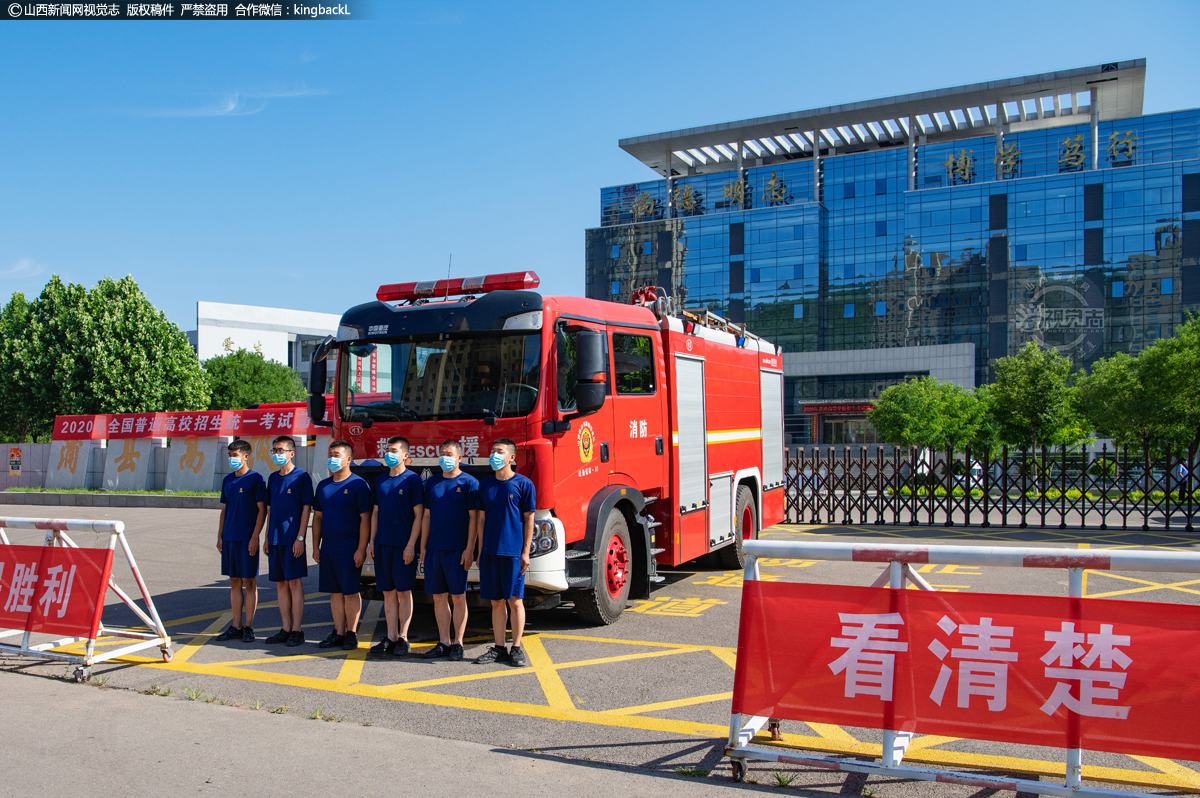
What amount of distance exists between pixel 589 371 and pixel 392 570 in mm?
2250

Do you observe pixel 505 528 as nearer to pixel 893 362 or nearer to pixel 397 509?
pixel 397 509

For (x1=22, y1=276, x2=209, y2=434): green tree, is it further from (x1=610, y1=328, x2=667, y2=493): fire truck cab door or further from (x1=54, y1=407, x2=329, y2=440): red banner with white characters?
(x1=610, y1=328, x2=667, y2=493): fire truck cab door

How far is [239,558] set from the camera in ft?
23.5

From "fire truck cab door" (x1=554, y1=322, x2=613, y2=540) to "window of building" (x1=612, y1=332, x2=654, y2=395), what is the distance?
600 mm

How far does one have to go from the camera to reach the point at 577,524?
7336 millimetres

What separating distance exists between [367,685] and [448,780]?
79.9 inches

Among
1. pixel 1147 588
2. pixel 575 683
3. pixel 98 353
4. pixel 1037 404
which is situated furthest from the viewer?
pixel 1037 404

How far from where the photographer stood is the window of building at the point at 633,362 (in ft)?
26.5

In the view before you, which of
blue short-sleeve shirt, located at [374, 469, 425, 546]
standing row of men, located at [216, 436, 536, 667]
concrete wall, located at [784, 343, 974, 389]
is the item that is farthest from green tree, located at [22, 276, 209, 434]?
concrete wall, located at [784, 343, 974, 389]

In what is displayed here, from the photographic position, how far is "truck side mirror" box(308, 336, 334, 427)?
788 centimetres

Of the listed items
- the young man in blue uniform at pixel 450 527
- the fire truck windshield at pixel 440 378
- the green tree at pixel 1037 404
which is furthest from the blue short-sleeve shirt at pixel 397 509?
the green tree at pixel 1037 404

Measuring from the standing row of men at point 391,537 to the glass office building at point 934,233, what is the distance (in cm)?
5932

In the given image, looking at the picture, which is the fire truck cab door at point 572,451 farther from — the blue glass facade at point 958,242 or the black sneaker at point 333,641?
the blue glass facade at point 958,242

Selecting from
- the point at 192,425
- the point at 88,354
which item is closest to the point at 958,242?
the point at 192,425
